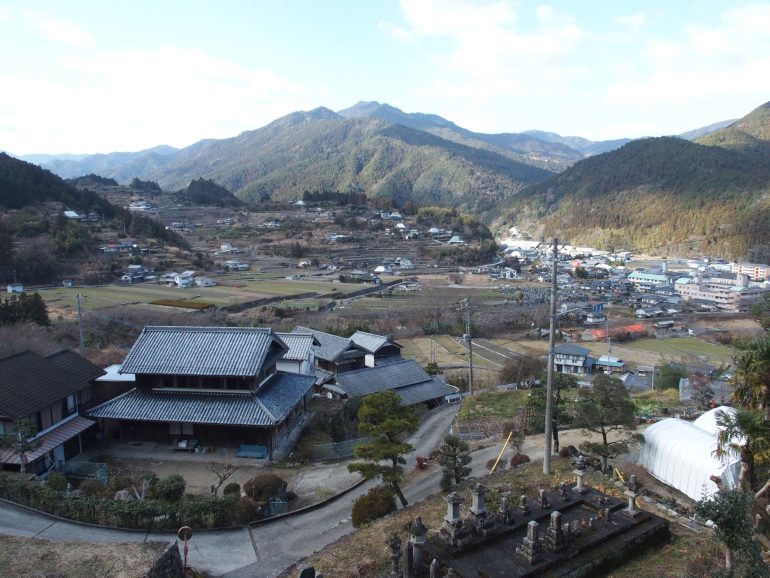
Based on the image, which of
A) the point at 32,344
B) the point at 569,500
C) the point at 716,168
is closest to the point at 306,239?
the point at 32,344

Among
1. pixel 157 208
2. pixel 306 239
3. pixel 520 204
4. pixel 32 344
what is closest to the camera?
pixel 32 344

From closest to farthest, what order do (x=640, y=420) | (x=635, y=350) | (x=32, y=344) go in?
(x=640, y=420), (x=32, y=344), (x=635, y=350)

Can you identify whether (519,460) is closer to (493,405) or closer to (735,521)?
(493,405)

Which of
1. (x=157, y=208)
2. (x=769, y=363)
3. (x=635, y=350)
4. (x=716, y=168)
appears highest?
(x=716, y=168)

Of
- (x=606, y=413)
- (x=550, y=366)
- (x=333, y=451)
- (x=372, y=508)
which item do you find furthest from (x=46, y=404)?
(x=606, y=413)

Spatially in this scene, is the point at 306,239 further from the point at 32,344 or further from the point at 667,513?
the point at 667,513

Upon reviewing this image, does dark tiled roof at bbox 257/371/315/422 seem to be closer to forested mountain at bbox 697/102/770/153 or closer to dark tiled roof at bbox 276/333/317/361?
dark tiled roof at bbox 276/333/317/361
